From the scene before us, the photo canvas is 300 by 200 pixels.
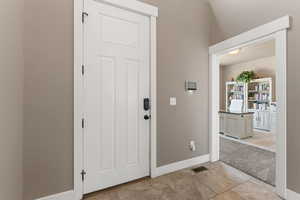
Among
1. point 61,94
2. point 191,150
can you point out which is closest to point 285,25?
point 191,150

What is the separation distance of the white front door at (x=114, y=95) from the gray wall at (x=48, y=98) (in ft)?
0.67

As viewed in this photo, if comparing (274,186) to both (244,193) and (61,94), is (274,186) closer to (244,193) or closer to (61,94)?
(244,193)

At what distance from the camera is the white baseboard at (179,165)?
2396 millimetres

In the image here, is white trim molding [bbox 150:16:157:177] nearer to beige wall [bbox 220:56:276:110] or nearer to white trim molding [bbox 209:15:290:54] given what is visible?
white trim molding [bbox 209:15:290:54]

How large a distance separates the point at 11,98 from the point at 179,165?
2402mm

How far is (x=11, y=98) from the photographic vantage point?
132 centimetres

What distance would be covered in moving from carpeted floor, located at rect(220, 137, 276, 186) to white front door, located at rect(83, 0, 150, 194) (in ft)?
5.56

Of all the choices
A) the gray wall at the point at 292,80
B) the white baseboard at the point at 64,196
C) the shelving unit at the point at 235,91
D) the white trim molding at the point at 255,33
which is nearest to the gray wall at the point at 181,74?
the white trim molding at the point at 255,33

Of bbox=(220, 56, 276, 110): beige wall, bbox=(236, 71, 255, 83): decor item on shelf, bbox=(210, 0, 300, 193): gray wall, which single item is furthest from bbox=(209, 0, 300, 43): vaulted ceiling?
bbox=(220, 56, 276, 110): beige wall

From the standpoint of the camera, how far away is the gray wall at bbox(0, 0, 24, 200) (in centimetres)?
116

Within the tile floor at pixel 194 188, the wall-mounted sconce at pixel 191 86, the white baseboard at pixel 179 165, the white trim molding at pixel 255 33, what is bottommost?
the tile floor at pixel 194 188

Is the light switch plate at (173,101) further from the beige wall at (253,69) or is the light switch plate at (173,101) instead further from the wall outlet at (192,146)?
the beige wall at (253,69)

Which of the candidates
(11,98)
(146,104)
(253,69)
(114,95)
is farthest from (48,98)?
(253,69)

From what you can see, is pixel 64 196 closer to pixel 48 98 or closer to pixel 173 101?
pixel 48 98
